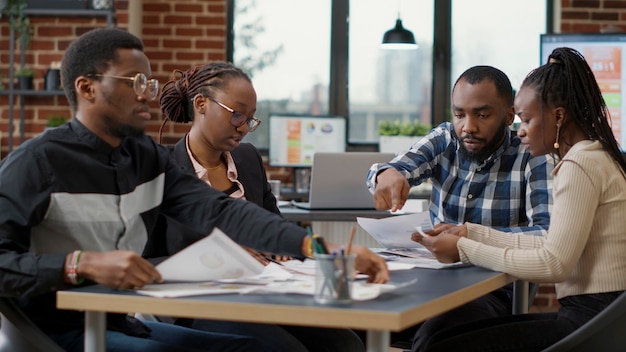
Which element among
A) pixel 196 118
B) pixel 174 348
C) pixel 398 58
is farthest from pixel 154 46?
pixel 174 348

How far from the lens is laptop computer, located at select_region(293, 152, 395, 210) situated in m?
3.99

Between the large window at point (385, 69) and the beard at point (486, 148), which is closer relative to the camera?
the beard at point (486, 148)

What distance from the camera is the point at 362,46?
249 inches

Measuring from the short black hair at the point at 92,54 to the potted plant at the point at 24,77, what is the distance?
3898 millimetres

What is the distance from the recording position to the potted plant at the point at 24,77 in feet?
18.5

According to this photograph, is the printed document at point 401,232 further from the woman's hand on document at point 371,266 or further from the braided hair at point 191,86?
the braided hair at point 191,86

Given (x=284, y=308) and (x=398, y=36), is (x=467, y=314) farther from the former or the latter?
(x=398, y=36)

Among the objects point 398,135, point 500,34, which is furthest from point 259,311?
point 500,34

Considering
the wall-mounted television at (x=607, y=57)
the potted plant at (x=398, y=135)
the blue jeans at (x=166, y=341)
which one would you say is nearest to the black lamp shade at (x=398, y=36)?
the potted plant at (x=398, y=135)

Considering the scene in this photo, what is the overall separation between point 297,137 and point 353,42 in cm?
102

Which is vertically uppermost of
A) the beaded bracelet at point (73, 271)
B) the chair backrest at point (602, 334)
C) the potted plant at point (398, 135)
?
the potted plant at point (398, 135)

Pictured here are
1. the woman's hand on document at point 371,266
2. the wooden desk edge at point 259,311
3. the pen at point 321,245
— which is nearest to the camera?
the wooden desk edge at point 259,311

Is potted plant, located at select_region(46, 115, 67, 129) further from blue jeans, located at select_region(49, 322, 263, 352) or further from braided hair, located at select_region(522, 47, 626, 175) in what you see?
braided hair, located at select_region(522, 47, 626, 175)

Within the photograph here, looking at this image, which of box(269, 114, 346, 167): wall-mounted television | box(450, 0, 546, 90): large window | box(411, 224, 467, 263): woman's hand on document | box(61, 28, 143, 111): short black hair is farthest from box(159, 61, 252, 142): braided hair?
box(450, 0, 546, 90): large window
